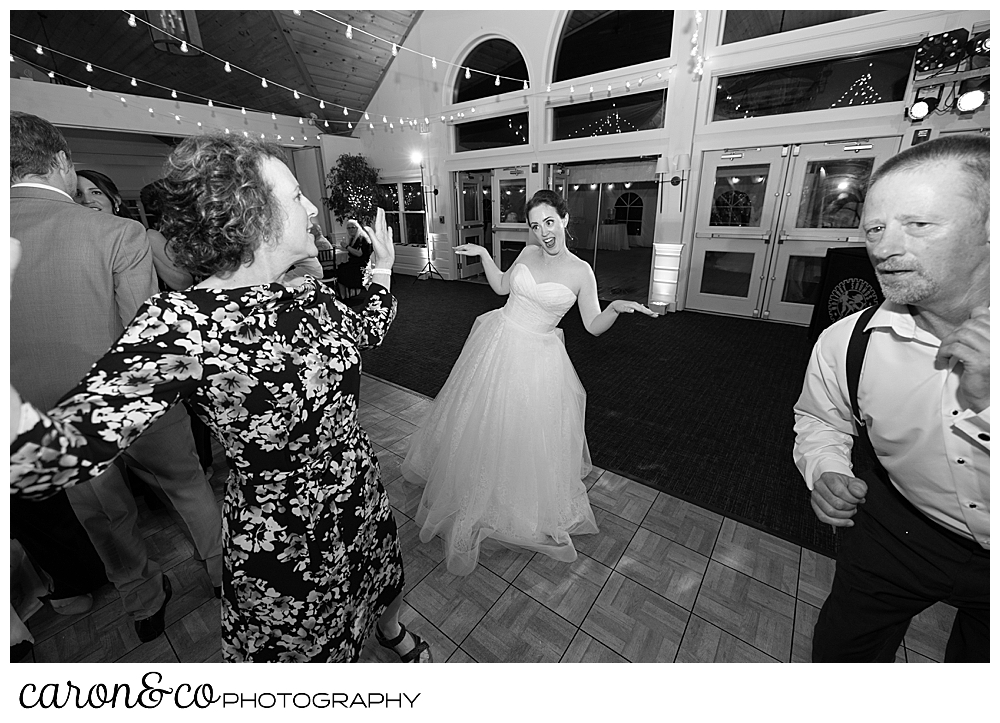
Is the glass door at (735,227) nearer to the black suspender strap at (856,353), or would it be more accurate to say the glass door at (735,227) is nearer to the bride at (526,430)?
the bride at (526,430)

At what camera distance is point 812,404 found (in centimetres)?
121

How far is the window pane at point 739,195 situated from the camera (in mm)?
5551

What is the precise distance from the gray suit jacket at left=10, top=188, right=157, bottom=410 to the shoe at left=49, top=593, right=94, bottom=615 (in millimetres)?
945

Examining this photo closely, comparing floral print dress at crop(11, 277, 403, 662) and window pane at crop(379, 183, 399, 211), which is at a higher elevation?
window pane at crop(379, 183, 399, 211)

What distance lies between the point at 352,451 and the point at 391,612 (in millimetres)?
703

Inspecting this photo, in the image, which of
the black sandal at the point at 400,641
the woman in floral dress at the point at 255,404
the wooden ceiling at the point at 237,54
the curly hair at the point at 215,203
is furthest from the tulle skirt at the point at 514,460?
the wooden ceiling at the point at 237,54

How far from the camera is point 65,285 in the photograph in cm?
135

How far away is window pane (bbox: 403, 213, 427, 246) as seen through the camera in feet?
31.7

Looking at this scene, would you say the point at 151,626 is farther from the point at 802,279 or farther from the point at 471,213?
the point at 471,213

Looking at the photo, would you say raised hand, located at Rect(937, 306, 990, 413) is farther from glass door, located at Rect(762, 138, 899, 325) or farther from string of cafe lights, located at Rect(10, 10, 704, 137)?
string of cafe lights, located at Rect(10, 10, 704, 137)

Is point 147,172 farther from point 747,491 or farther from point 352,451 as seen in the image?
point 747,491

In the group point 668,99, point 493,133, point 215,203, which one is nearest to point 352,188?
point 493,133

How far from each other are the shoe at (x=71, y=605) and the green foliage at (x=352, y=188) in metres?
8.21

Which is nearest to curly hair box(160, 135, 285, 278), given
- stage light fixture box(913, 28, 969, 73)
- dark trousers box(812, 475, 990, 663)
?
dark trousers box(812, 475, 990, 663)
